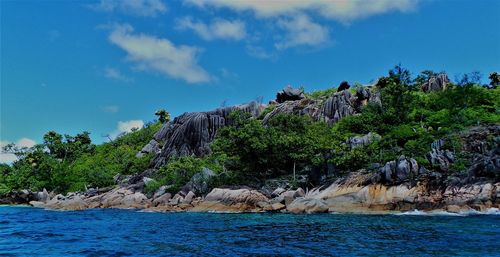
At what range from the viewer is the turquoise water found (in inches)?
608

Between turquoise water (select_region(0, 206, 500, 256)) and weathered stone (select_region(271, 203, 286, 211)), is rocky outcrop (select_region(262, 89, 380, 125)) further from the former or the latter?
turquoise water (select_region(0, 206, 500, 256))

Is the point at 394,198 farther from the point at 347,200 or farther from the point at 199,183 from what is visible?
the point at 199,183

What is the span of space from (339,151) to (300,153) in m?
4.12

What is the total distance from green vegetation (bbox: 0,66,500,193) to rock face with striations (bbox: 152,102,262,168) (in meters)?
4.46

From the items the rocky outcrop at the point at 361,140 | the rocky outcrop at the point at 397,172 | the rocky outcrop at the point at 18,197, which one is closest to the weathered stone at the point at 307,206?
the rocky outcrop at the point at 397,172

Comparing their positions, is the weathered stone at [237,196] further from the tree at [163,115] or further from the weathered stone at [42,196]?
the tree at [163,115]

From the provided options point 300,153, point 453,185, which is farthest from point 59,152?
point 453,185

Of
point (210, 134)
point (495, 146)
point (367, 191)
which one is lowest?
point (367, 191)

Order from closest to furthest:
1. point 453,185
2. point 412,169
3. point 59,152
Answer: point 453,185, point 412,169, point 59,152

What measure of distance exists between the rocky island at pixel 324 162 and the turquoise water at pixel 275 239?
7309 mm

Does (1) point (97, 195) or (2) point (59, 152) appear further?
(2) point (59, 152)

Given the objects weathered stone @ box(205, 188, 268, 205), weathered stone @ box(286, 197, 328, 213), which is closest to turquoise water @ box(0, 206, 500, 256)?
weathered stone @ box(286, 197, 328, 213)

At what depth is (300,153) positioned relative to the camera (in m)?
43.3

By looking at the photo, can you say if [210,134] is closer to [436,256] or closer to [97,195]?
[97,195]
